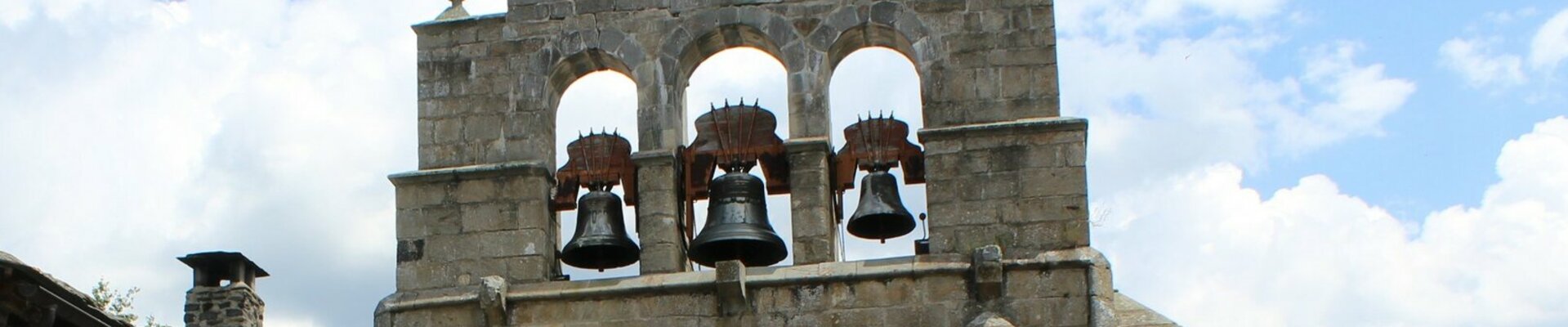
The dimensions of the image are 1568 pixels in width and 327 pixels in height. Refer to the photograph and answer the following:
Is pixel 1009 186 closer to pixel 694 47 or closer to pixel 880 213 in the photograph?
pixel 880 213

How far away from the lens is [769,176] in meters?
18.0

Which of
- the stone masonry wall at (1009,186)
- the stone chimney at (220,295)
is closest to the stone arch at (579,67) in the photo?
the stone masonry wall at (1009,186)

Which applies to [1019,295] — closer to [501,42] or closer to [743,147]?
[743,147]

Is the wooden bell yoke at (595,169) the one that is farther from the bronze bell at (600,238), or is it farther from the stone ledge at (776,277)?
the stone ledge at (776,277)

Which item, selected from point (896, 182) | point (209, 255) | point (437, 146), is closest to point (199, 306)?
point (209, 255)

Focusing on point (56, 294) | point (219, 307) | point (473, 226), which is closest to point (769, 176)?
point (473, 226)

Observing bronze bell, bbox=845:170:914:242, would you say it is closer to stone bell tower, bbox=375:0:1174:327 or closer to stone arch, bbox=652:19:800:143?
stone bell tower, bbox=375:0:1174:327

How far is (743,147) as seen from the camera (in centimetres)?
1814

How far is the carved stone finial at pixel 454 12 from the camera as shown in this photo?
61.3 feet

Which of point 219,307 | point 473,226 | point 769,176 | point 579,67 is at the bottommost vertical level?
point 473,226

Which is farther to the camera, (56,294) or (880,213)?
(880,213)

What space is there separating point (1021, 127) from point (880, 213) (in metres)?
0.98

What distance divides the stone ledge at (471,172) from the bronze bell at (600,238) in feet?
1.11

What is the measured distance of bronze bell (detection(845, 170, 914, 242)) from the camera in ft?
58.2
